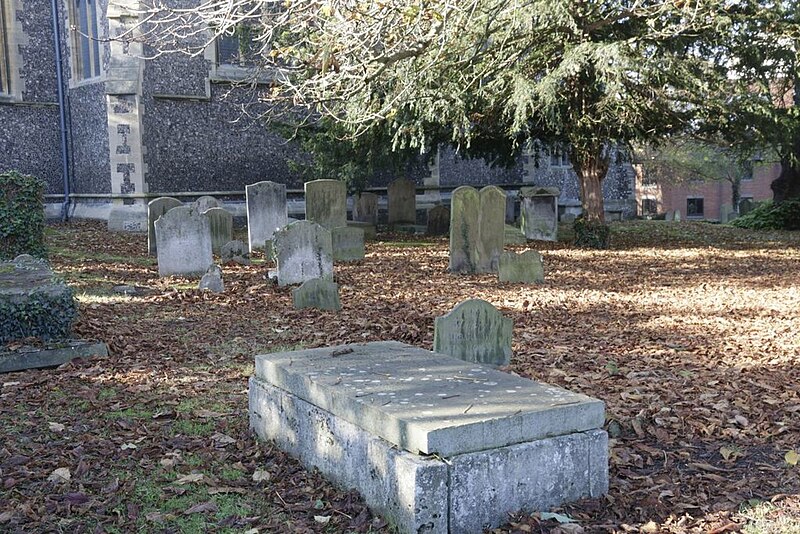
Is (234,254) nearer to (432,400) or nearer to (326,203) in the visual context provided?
(326,203)

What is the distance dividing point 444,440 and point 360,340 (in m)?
4.29

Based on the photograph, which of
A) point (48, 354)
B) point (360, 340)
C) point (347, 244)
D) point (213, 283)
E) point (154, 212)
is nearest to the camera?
point (48, 354)

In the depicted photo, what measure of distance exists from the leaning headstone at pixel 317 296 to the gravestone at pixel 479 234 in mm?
3190

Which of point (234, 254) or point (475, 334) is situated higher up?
point (234, 254)

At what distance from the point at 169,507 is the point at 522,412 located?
6.10ft

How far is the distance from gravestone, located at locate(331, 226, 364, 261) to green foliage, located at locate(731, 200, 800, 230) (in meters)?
14.1

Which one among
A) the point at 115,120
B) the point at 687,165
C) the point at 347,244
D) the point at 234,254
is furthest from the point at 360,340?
the point at 687,165

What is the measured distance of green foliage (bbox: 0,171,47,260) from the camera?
11.3m

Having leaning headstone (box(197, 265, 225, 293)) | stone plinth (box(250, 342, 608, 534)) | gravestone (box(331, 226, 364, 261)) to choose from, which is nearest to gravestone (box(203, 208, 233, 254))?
gravestone (box(331, 226, 364, 261))

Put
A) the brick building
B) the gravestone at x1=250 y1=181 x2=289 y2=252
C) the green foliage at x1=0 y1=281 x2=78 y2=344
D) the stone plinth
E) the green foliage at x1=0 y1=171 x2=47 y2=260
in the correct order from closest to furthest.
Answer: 1. the stone plinth
2. the green foliage at x1=0 y1=281 x2=78 y2=344
3. the green foliage at x1=0 y1=171 x2=47 y2=260
4. the gravestone at x1=250 y1=181 x2=289 y2=252
5. the brick building

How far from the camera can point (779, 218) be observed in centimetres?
2277

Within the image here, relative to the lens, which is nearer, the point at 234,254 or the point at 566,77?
the point at 234,254

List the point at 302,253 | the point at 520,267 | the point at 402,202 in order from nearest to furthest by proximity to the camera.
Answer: the point at 302,253, the point at 520,267, the point at 402,202

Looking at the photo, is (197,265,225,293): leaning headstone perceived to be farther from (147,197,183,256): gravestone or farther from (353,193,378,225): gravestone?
(353,193,378,225): gravestone
